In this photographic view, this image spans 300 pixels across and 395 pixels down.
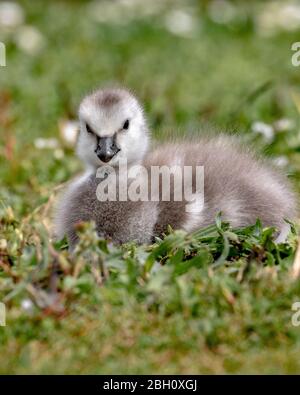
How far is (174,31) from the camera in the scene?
801 cm

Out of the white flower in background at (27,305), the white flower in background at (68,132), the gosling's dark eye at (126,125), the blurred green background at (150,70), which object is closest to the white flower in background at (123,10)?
the blurred green background at (150,70)

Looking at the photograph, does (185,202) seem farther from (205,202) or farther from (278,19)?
(278,19)

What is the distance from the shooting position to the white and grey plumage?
358 cm

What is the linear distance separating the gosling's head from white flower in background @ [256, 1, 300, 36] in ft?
14.9

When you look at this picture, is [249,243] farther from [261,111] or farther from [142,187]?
[261,111]

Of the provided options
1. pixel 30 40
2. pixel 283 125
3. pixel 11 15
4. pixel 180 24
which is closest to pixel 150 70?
pixel 30 40

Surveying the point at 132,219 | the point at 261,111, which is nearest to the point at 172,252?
the point at 132,219

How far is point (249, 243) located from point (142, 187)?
482 millimetres

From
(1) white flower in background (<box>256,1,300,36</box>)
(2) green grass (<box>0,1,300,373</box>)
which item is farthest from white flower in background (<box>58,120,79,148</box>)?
(1) white flower in background (<box>256,1,300,36</box>)

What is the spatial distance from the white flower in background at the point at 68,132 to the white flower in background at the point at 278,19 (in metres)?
3.08

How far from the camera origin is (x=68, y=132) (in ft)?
17.7

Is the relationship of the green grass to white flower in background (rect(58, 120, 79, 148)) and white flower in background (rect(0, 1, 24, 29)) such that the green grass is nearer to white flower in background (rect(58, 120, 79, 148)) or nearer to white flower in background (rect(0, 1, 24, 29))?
white flower in background (rect(58, 120, 79, 148))

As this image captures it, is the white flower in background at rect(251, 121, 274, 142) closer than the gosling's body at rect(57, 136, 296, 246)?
No

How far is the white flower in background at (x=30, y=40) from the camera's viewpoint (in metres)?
7.40
